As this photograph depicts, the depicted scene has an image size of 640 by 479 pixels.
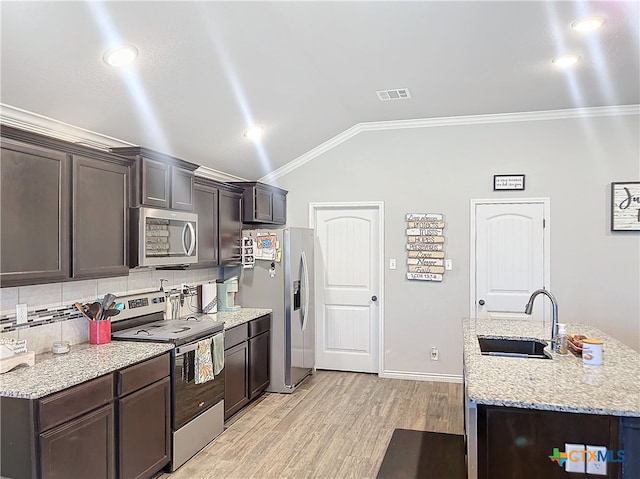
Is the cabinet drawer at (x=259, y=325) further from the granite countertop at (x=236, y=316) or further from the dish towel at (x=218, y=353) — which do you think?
the dish towel at (x=218, y=353)

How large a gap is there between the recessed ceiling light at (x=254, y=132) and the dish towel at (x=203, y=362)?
1.86 meters

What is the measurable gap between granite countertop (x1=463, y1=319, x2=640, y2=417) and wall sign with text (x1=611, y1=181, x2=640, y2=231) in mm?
2215

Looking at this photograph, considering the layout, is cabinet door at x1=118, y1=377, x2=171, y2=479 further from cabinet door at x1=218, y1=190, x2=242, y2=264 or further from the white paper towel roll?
cabinet door at x1=218, y1=190, x2=242, y2=264

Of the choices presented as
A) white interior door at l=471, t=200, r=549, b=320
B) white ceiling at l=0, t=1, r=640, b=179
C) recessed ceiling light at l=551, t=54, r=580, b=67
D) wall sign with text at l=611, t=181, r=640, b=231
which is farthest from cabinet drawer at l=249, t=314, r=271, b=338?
wall sign with text at l=611, t=181, r=640, b=231

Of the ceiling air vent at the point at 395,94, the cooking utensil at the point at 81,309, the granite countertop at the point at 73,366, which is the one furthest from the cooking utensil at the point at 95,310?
the ceiling air vent at the point at 395,94

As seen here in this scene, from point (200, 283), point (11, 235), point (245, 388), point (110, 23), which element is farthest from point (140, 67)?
point (245, 388)

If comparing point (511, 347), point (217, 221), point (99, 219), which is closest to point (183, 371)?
point (99, 219)

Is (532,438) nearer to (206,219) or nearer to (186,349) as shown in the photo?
(186,349)

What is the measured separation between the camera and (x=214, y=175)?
504 cm

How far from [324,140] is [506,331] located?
299 cm

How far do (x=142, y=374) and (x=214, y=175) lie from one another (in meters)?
2.57

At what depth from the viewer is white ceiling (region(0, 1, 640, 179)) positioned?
2.54 m

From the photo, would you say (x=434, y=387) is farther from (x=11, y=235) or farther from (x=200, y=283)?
(x=11, y=235)

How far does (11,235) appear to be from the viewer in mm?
2406
